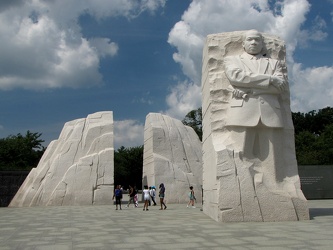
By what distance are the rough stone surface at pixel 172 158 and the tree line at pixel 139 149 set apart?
13.2 m

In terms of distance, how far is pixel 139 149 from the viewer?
147 feet

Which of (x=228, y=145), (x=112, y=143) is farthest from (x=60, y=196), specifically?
(x=228, y=145)

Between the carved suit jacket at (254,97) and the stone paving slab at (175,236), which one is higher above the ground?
the carved suit jacket at (254,97)

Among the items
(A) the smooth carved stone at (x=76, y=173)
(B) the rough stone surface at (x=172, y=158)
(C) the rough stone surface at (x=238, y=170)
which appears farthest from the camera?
(B) the rough stone surface at (x=172, y=158)

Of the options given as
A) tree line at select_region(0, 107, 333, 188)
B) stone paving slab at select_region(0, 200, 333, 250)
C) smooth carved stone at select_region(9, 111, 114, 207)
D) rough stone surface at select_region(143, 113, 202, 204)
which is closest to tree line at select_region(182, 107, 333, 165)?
tree line at select_region(0, 107, 333, 188)

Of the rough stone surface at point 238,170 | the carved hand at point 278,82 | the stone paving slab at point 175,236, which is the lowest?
the stone paving slab at point 175,236

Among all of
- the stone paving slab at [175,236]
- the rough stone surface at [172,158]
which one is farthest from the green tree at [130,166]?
the stone paving slab at [175,236]

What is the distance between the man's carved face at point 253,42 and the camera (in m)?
10.0

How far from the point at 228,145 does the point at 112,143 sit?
1020 centimetres

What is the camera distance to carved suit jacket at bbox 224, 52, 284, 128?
9.48 m

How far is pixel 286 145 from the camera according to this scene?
1003 centimetres

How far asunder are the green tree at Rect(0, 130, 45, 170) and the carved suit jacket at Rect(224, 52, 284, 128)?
85.3ft

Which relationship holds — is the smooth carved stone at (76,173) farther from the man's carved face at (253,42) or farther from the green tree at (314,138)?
the green tree at (314,138)

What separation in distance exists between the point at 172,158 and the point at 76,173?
507cm
